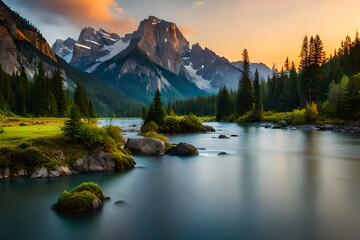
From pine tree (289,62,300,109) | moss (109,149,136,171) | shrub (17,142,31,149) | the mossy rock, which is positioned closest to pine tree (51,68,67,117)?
moss (109,149,136,171)

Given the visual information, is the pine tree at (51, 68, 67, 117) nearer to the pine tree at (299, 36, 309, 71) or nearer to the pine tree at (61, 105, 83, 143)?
the pine tree at (61, 105, 83, 143)

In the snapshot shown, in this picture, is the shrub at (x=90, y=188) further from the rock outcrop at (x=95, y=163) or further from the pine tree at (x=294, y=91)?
the pine tree at (x=294, y=91)

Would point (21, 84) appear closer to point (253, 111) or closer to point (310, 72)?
point (253, 111)

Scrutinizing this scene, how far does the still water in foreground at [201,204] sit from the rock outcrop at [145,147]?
5.75 m

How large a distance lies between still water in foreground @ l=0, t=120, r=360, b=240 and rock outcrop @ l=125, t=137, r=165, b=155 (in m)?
5.75

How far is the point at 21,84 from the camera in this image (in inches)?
4355

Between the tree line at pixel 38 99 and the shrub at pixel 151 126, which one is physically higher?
the tree line at pixel 38 99

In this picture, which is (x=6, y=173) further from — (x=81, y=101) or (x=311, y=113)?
(x=311, y=113)

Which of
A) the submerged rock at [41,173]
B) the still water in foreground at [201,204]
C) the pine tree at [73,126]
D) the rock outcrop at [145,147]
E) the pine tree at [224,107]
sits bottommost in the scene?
the still water in foreground at [201,204]

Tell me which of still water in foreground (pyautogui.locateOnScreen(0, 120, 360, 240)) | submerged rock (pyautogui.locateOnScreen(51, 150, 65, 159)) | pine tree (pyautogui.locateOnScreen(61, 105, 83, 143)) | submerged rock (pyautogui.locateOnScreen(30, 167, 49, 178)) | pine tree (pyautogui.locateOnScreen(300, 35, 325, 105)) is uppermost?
pine tree (pyautogui.locateOnScreen(300, 35, 325, 105))

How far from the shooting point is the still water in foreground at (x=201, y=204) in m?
16.5

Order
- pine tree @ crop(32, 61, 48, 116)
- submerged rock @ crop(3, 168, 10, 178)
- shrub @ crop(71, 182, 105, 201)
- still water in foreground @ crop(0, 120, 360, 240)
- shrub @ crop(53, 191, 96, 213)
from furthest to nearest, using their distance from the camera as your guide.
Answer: pine tree @ crop(32, 61, 48, 116) → submerged rock @ crop(3, 168, 10, 178) → shrub @ crop(71, 182, 105, 201) → shrub @ crop(53, 191, 96, 213) → still water in foreground @ crop(0, 120, 360, 240)

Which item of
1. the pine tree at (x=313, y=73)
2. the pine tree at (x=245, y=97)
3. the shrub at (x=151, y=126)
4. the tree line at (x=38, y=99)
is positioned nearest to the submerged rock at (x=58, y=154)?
the shrub at (x=151, y=126)

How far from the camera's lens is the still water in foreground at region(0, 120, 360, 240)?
16.5 meters
